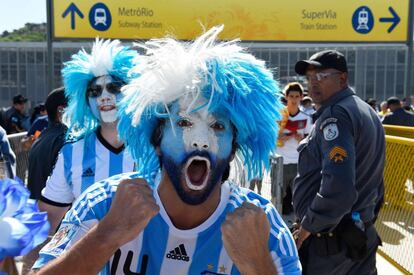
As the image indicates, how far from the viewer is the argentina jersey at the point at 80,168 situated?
3.27 metres

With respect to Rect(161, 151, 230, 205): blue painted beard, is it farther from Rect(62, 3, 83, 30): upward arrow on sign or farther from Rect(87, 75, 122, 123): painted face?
Rect(62, 3, 83, 30): upward arrow on sign

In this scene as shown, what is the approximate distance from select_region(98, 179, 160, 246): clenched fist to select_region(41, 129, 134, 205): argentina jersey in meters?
1.57

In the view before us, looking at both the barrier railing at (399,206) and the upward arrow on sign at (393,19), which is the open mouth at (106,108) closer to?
the barrier railing at (399,206)

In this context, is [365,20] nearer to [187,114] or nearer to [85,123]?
[85,123]

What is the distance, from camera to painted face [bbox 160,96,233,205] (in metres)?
1.83

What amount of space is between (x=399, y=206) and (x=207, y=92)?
16.3 feet

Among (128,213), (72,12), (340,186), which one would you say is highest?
(72,12)

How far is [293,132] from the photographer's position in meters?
7.83

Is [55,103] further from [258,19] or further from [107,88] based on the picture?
[258,19]

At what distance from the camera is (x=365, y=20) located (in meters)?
15.5

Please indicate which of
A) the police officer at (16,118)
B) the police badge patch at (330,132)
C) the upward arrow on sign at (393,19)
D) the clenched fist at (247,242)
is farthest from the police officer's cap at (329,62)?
the upward arrow on sign at (393,19)

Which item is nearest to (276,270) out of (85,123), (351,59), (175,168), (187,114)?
(175,168)

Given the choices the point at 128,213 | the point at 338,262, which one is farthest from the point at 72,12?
the point at 128,213

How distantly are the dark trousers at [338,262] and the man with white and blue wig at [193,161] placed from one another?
1.58m
